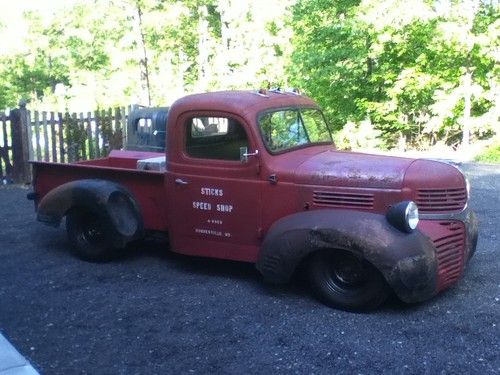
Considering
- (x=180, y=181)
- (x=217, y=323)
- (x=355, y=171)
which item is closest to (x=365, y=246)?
(x=355, y=171)

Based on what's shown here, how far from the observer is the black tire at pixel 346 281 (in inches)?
181

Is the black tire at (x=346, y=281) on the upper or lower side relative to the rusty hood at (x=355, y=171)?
lower

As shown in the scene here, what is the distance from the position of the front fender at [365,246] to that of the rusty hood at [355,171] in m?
0.29

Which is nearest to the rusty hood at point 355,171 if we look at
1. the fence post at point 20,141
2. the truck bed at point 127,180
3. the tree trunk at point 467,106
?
the truck bed at point 127,180

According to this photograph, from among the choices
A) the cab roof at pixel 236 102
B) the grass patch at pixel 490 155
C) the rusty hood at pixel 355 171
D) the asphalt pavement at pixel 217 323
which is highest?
the cab roof at pixel 236 102

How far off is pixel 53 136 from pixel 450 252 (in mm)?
9395

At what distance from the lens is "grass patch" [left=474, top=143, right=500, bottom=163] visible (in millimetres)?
13182

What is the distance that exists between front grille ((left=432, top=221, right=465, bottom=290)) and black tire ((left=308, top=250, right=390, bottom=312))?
47 centimetres

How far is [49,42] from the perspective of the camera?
36.5 metres

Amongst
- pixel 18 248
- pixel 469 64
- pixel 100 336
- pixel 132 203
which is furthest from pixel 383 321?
pixel 469 64

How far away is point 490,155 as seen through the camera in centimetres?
1348

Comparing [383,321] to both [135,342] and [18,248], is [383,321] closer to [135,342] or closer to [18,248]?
[135,342]

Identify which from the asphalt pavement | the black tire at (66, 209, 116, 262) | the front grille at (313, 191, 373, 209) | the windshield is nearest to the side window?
the windshield

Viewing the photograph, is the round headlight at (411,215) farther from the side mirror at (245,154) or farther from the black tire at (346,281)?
the side mirror at (245,154)
